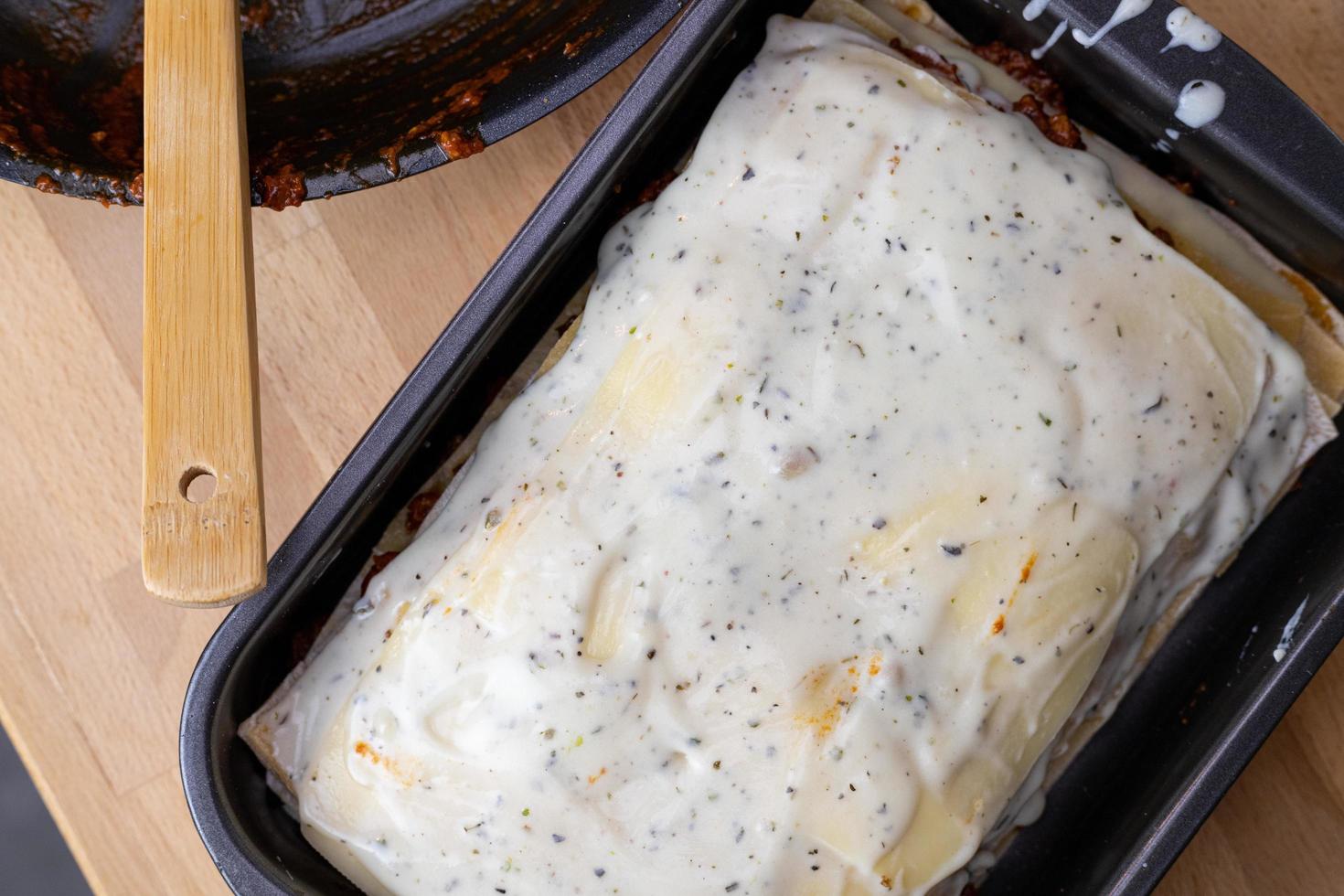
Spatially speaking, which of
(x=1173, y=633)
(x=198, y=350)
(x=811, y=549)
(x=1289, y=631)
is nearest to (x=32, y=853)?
(x=198, y=350)

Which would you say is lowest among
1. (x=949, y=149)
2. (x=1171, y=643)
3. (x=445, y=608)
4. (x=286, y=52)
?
(x=445, y=608)

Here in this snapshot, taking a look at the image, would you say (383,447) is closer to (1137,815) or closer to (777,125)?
(777,125)

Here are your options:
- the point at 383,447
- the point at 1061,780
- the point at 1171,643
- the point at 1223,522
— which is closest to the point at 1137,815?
the point at 1061,780

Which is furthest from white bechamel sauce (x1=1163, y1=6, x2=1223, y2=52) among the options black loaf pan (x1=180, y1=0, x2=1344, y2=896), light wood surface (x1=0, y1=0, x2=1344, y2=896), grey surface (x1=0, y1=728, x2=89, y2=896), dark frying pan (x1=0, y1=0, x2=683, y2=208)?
grey surface (x1=0, y1=728, x2=89, y2=896)

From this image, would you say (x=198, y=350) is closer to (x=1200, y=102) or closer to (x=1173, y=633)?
(x=1200, y=102)

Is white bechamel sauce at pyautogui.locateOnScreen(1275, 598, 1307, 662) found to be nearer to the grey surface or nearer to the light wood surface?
the light wood surface
